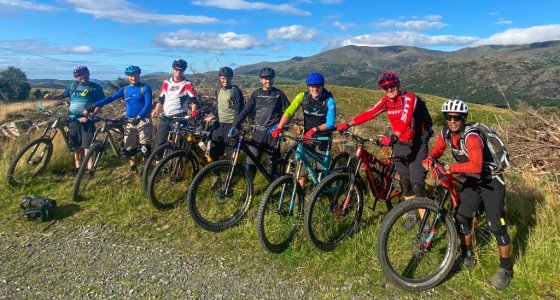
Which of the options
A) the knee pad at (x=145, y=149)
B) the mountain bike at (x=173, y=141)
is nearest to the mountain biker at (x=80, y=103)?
the knee pad at (x=145, y=149)

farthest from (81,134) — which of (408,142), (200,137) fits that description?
(408,142)

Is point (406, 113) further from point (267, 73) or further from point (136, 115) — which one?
point (136, 115)

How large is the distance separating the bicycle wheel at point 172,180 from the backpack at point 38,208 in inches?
65.4

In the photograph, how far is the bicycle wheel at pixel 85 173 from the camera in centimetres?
685

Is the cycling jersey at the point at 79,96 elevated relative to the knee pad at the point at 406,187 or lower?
elevated

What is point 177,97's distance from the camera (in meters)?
7.91

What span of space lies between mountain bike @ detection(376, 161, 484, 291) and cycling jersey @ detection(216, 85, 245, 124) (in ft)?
13.3

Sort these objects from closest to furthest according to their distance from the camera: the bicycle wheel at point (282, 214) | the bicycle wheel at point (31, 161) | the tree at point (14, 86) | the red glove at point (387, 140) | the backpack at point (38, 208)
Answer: the red glove at point (387, 140)
the bicycle wheel at point (282, 214)
the backpack at point (38, 208)
the bicycle wheel at point (31, 161)
the tree at point (14, 86)

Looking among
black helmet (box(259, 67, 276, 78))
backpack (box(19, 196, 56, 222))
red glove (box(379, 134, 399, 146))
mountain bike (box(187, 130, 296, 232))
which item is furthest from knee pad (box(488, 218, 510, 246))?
backpack (box(19, 196, 56, 222))

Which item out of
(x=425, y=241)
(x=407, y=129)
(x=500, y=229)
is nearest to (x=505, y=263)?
(x=500, y=229)

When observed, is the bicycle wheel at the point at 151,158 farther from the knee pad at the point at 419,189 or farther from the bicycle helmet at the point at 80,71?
the knee pad at the point at 419,189

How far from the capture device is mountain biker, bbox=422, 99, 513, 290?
4.11 metres

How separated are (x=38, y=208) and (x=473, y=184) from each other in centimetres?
658

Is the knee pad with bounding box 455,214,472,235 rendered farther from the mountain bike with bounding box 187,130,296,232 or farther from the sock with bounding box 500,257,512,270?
the mountain bike with bounding box 187,130,296,232
